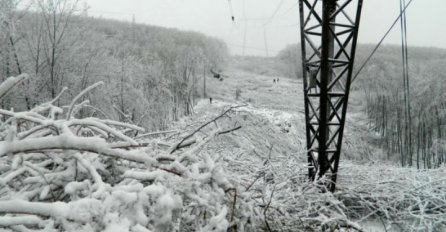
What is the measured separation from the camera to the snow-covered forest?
794mm

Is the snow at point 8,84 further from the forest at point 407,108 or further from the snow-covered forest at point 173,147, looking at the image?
the forest at point 407,108

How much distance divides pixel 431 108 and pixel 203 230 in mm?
50743

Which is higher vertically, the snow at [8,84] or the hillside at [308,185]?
the snow at [8,84]

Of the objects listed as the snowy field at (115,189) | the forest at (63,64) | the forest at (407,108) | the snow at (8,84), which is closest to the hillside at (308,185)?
the snowy field at (115,189)

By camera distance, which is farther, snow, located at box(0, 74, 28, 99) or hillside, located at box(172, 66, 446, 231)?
hillside, located at box(172, 66, 446, 231)

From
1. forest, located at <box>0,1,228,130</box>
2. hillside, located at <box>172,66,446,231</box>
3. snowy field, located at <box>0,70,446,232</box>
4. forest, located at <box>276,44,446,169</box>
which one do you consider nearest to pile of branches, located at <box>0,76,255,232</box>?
snowy field, located at <box>0,70,446,232</box>

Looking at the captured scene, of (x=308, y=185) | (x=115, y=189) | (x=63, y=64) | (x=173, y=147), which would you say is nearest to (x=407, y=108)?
(x=63, y=64)

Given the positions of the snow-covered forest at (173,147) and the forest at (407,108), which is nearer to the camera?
the snow-covered forest at (173,147)

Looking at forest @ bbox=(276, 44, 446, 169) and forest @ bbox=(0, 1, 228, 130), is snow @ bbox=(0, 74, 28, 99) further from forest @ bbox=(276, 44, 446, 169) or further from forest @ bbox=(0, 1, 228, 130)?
forest @ bbox=(276, 44, 446, 169)

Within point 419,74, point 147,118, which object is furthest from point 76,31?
point 419,74

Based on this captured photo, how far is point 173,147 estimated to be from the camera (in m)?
1.11

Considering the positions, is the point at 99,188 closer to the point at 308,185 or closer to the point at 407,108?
the point at 308,185

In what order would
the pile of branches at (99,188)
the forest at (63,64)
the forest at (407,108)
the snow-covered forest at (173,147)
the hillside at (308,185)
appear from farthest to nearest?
the forest at (407,108) < the forest at (63,64) < the hillside at (308,185) < the snow-covered forest at (173,147) < the pile of branches at (99,188)

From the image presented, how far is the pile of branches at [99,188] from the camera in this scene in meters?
0.69
